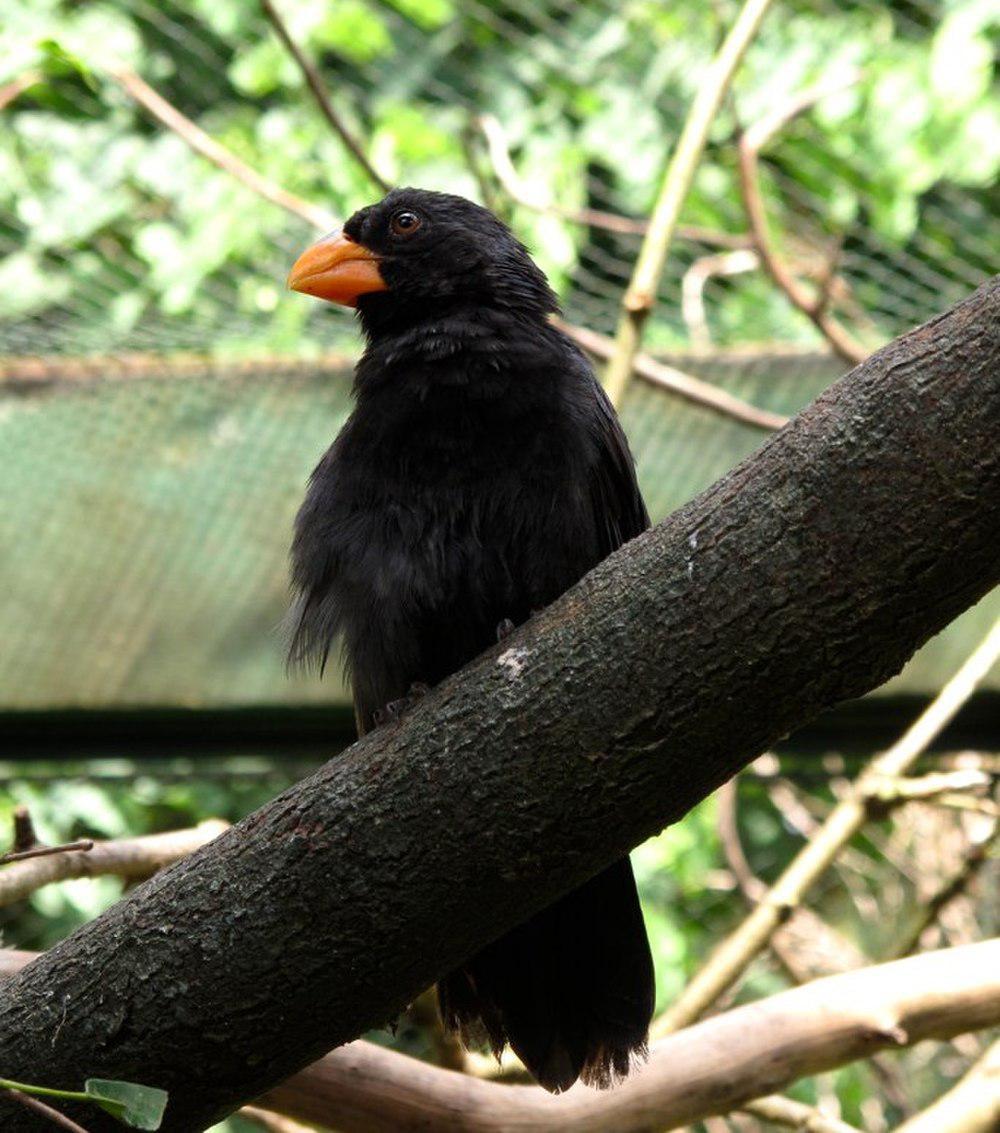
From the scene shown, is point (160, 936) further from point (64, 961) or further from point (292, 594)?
point (292, 594)

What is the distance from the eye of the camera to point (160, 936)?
2.34m

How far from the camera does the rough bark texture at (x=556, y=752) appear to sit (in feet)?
6.55

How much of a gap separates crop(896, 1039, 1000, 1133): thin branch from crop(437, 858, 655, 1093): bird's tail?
921 millimetres

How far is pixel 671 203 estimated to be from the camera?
403 centimetres

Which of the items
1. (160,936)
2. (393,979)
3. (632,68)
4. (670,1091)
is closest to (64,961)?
(160,936)

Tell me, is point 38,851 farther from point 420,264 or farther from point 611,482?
point 420,264

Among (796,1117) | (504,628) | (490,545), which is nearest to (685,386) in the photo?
(490,545)

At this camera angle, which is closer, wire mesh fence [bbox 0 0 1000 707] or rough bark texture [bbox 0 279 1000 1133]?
rough bark texture [bbox 0 279 1000 1133]

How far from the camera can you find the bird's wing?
3.08 m

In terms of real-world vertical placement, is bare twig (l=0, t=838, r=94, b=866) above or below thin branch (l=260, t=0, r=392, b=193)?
below

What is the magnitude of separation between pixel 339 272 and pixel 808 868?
6.07ft

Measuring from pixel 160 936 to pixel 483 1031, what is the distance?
0.93m

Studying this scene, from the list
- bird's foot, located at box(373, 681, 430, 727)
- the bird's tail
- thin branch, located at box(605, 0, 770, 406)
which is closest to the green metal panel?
thin branch, located at box(605, 0, 770, 406)

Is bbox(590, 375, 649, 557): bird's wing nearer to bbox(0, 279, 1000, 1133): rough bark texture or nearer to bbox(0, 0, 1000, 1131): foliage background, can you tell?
bbox(0, 279, 1000, 1133): rough bark texture
